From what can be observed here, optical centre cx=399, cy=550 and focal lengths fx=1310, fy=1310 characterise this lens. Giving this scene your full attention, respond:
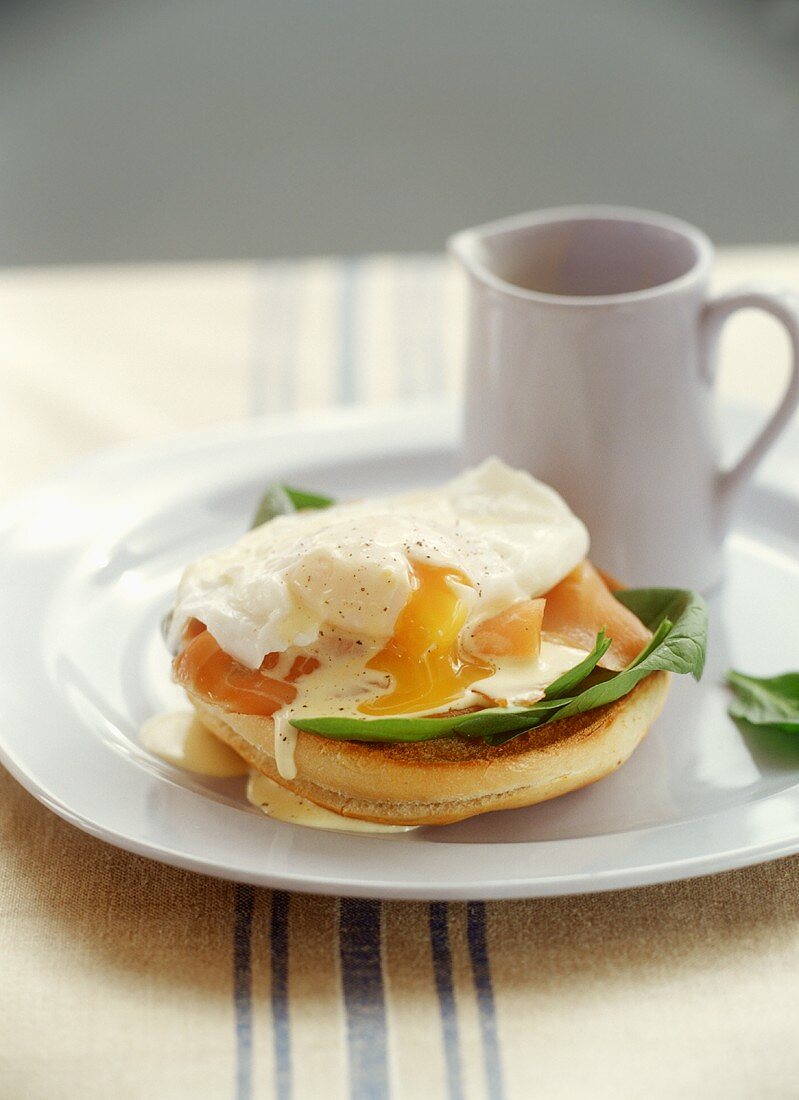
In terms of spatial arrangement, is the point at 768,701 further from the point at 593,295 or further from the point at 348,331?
the point at 348,331

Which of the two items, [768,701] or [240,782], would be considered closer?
A: [240,782]

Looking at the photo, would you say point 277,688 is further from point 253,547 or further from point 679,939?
point 679,939

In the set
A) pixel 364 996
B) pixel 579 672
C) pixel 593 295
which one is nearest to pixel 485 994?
pixel 364 996

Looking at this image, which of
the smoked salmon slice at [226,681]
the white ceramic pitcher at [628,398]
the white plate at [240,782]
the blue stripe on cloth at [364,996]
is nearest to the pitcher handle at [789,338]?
the white ceramic pitcher at [628,398]

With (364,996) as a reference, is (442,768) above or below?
above

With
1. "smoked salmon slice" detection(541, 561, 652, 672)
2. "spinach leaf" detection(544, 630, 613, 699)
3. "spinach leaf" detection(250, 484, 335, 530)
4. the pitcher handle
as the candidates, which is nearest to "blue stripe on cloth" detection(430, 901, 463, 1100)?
"spinach leaf" detection(544, 630, 613, 699)

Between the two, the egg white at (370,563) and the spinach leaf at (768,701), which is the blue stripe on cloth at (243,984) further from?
the spinach leaf at (768,701)
